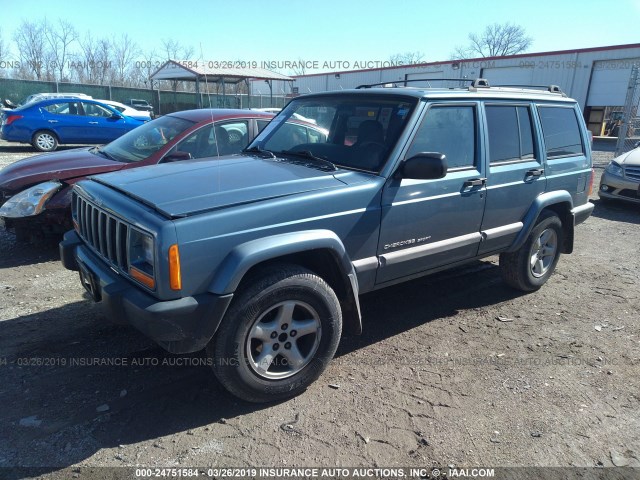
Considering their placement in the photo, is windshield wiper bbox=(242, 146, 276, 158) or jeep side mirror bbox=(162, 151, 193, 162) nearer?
windshield wiper bbox=(242, 146, 276, 158)

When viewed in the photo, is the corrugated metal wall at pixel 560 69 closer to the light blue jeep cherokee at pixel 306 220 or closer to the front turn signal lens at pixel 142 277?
the light blue jeep cherokee at pixel 306 220

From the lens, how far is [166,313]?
250 cm

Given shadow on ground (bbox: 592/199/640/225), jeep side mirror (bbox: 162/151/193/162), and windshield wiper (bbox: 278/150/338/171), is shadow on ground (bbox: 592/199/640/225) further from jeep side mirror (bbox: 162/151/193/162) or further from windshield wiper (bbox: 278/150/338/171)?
jeep side mirror (bbox: 162/151/193/162)

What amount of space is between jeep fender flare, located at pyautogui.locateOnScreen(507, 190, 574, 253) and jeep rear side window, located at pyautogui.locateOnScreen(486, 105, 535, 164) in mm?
459

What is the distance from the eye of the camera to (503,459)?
265 centimetres

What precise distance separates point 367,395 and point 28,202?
4.18 meters

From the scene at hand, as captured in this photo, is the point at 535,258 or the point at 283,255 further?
the point at 535,258

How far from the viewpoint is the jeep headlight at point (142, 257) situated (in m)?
2.57

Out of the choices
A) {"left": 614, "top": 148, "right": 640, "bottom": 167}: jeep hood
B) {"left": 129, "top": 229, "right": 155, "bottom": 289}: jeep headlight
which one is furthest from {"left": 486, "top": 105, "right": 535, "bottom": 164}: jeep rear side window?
{"left": 614, "top": 148, "right": 640, "bottom": 167}: jeep hood

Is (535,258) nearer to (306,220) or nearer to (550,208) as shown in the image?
(550,208)

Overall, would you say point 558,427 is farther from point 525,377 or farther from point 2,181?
point 2,181

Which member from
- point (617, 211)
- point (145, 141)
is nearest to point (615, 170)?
point (617, 211)

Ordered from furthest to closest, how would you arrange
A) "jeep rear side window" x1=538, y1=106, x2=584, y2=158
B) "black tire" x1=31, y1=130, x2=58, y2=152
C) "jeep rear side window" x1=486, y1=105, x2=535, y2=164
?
"black tire" x1=31, y1=130, x2=58, y2=152 → "jeep rear side window" x1=538, y1=106, x2=584, y2=158 → "jeep rear side window" x1=486, y1=105, x2=535, y2=164

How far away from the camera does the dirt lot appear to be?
8.69ft
